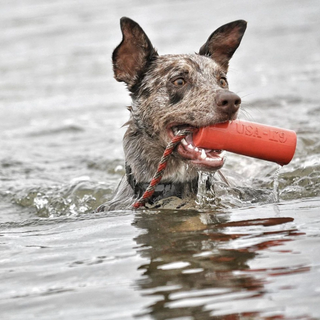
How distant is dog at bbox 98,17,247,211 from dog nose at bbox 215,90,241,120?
0.11 m

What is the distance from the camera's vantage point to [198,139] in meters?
5.90

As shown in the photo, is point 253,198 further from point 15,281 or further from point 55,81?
point 55,81

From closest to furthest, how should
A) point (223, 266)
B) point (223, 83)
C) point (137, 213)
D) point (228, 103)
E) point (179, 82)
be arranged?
point (223, 266)
point (228, 103)
point (137, 213)
point (179, 82)
point (223, 83)

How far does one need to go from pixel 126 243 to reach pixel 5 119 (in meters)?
8.45

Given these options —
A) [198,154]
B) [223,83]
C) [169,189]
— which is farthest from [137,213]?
[223,83]

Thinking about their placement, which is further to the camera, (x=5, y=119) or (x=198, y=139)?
(x=5, y=119)

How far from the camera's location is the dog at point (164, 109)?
20.1 ft

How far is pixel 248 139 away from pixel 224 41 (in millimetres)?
1590

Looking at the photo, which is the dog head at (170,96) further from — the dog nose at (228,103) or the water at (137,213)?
the water at (137,213)

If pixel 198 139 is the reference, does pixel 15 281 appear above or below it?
below

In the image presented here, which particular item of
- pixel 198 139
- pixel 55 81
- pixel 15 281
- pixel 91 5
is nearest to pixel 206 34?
pixel 55 81

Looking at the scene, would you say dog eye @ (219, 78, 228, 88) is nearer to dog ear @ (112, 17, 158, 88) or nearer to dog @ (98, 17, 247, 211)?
dog @ (98, 17, 247, 211)

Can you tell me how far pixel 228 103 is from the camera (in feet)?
19.0

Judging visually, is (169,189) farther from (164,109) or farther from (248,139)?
(248,139)
